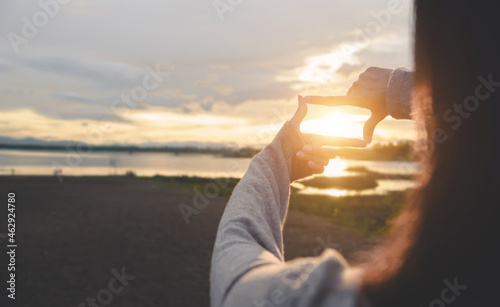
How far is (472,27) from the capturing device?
0.63m

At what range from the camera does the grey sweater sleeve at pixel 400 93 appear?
1.16m

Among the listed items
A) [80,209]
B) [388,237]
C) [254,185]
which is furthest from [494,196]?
[80,209]

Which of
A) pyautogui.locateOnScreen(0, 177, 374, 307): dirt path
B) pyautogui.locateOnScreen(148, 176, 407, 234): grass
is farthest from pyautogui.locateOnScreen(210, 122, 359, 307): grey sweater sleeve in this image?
pyautogui.locateOnScreen(148, 176, 407, 234): grass

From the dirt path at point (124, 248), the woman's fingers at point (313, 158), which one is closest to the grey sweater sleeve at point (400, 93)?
the woman's fingers at point (313, 158)

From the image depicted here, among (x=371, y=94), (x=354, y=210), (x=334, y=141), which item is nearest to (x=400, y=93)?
(x=371, y=94)

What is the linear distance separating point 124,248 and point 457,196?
454 inches

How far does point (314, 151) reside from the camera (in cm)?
133

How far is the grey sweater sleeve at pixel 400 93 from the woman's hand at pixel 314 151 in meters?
0.15

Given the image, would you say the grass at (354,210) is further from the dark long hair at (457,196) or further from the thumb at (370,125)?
the dark long hair at (457,196)

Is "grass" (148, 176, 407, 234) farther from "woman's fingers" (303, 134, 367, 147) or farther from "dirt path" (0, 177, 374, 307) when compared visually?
"woman's fingers" (303, 134, 367, 147)

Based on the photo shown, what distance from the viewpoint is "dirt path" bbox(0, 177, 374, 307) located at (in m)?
8.24

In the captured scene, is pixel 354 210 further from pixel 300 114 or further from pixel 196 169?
pixel 196 169

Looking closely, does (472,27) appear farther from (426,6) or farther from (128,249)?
(128,249)

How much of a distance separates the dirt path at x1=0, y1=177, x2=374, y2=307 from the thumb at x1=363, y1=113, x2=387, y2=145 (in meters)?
7.30
